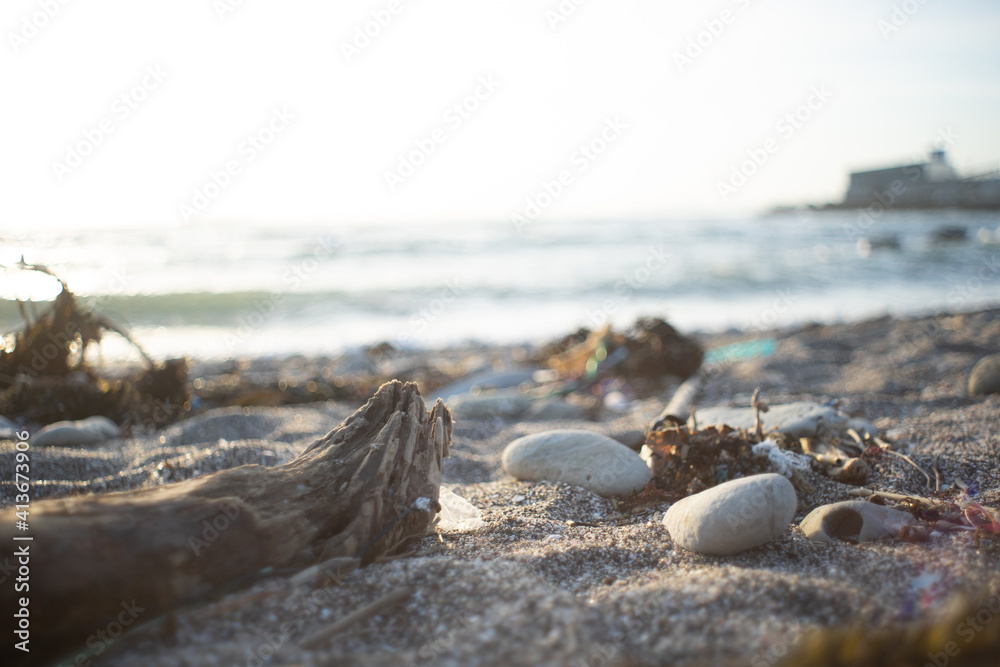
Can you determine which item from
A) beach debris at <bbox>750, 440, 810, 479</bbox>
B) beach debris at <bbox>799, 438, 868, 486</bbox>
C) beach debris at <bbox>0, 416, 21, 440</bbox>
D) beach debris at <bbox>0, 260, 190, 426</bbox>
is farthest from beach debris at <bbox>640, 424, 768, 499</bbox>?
beach debris at <bbox>0, 416, 21, 440</bbox>

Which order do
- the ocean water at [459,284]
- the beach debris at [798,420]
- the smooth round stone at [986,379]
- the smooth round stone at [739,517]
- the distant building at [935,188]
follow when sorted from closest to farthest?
the smooth round stone at [739,517] < the beach debris at [798,420] < the smooth round stone at [986,379] < the ocean water at [459,284] < the distant building at [935,188]

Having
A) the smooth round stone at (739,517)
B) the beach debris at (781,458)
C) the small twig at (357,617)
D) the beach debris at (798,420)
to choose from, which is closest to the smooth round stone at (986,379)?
the beach debris at (798,420)

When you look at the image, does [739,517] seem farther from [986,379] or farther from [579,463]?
[986,379]

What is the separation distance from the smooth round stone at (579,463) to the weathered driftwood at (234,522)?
2.50 ft

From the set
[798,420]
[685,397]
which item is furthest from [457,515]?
[685,397]

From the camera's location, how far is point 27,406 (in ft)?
15.1

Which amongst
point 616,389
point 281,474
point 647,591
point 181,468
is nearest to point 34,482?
point 181,468

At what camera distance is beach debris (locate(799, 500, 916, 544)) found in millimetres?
2158

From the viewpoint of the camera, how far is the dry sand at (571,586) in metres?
1.52

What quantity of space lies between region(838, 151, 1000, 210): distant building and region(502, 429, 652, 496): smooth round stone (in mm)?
53027

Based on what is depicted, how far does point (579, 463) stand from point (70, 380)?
4.39m

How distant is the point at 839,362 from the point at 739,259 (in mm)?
14799

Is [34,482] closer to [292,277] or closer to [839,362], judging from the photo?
A: [839,362]

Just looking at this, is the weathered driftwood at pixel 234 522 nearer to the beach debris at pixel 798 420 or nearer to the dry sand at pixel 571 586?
the dry sand at pixel 571 586
